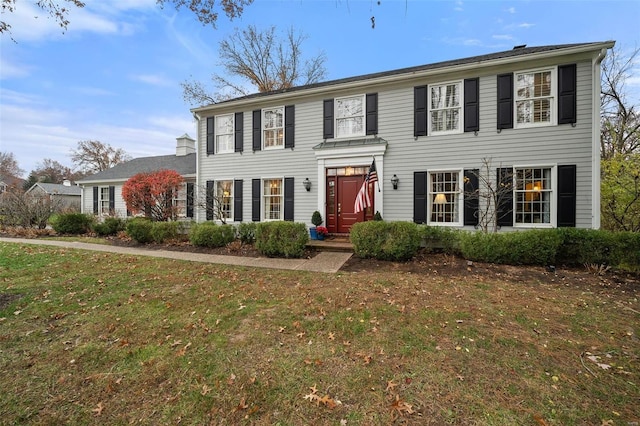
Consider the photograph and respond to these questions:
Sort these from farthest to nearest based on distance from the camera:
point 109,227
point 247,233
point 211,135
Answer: point 109,227, point 211,135, point 247,233

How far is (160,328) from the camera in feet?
11.6

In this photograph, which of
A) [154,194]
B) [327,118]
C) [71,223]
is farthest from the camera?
[71,223]

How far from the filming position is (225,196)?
11703 millimetres

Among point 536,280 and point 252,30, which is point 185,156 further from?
point 536,280

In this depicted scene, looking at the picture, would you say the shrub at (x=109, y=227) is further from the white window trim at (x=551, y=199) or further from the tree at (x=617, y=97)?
the tree at (x=617, y=97)

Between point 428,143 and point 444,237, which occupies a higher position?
point 428,143

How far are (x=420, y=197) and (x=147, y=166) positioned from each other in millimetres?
17323

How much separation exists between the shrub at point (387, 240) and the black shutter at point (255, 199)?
4930mm

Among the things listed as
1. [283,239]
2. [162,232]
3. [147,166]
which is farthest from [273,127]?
[147,166]

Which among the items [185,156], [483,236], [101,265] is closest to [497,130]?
[483,236]

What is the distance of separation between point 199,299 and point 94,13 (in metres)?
5.50

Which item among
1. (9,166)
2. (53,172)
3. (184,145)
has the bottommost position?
(184,145)

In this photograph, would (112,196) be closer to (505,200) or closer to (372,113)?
(372,113)

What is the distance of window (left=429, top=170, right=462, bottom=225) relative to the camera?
8.44 m
